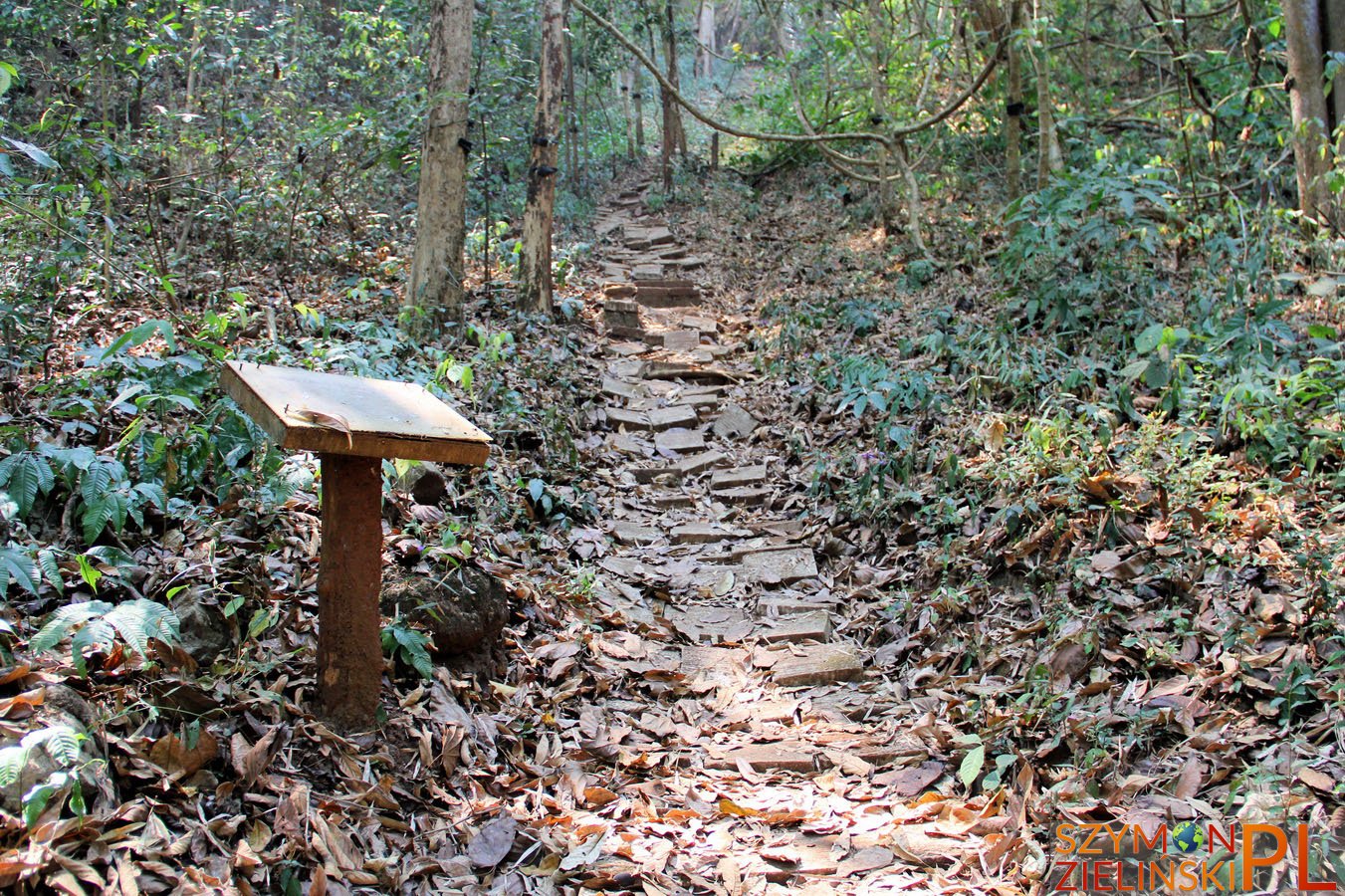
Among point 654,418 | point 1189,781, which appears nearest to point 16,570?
point 1189,781

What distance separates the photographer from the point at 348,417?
246cm

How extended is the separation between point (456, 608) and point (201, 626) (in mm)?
915

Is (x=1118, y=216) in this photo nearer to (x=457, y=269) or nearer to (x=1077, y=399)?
(x=1077, y=399)

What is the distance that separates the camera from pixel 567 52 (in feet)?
48.5

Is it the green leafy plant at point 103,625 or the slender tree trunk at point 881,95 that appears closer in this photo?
the green leafy plant at point 103,625

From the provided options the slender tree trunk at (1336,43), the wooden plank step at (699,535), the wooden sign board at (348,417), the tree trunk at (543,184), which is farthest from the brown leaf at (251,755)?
the slender tree trunk at (1336,43)

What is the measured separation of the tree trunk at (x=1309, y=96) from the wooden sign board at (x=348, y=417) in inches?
223

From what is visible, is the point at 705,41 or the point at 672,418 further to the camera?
the point at 705,41

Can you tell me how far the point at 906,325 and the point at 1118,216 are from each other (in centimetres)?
189

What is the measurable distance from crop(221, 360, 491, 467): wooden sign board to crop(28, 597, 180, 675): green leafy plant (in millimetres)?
588

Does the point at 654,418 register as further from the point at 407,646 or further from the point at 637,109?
the point at 637,109

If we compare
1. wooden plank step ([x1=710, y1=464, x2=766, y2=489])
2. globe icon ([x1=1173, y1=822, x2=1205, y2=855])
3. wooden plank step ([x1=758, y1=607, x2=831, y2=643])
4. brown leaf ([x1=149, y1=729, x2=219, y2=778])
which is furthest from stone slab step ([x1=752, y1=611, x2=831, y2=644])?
brown leaf ([x1=149, y1=729, x2=219, y2=778])

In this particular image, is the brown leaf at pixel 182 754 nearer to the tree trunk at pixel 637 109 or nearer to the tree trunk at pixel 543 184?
the tree trunk at pixel 543 184

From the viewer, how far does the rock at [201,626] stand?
9.71ft
